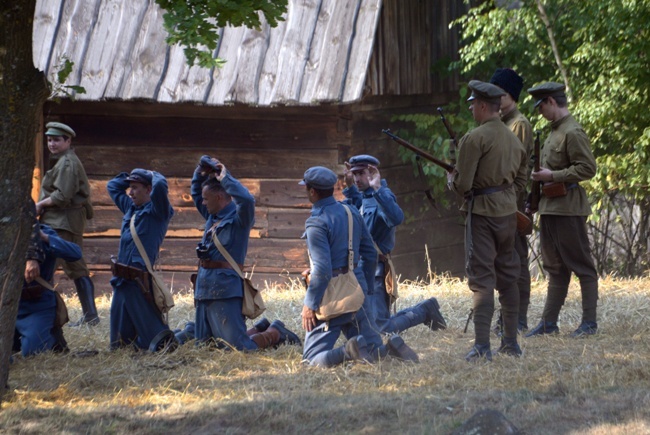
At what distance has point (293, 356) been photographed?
8039mm

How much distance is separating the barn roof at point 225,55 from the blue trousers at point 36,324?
3.67 meters

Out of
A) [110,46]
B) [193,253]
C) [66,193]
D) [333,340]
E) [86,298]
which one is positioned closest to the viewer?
[333,340]

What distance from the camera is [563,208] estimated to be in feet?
27.3

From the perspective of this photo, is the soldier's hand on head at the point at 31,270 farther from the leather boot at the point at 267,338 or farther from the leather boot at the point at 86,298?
the leather boot at the point at 86,298

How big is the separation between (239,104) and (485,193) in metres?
4.77

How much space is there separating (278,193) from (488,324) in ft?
17.0

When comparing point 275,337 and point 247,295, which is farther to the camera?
point 275,337

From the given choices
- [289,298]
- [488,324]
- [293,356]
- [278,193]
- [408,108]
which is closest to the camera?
[488,324]

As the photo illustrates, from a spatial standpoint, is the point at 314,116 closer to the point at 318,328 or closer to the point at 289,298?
the point at 289,298

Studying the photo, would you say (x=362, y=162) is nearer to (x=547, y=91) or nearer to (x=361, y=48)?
(x=547, y=91)

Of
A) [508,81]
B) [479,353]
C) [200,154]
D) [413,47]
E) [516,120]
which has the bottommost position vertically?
[479,353]

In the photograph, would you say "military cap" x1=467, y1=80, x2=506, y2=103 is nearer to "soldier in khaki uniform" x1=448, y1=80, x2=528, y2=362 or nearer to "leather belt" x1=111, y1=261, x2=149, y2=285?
"soldier in khaki uniform" x1=448, y1=80, x2=528, y2=362

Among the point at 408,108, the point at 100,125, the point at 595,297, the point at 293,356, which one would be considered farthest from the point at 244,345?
the point at 408,108

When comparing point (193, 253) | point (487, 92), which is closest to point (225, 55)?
point (193, 253)
